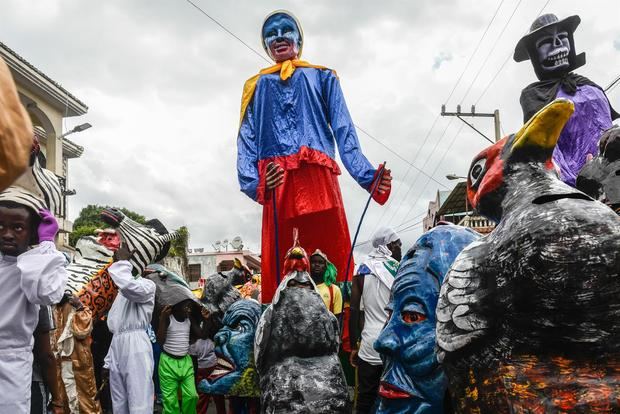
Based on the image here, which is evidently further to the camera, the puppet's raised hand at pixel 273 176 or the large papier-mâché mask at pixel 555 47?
the large papier-mâché mask at pixel 555 47

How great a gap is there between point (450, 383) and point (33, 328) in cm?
236

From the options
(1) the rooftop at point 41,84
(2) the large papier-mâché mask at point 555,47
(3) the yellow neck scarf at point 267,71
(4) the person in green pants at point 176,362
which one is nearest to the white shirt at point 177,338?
(4) the person in green pants at point 176,362

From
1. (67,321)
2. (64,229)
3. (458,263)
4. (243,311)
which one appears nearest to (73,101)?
(64,229)


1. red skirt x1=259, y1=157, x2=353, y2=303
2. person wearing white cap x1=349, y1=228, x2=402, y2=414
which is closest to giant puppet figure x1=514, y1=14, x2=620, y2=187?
red skirt x1=259, y1=157, x2=353, y2=303

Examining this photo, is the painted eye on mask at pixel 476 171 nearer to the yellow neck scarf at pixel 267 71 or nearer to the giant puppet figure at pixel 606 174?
the giant puppet figure at pixel 606 174

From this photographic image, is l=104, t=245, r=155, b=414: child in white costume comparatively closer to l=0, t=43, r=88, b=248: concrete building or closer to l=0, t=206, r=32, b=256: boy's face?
l=0, t=206, r=32, b=256: boy's face

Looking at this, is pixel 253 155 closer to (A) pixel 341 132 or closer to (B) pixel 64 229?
(A) pixel 341 132

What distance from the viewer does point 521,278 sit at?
Result: 1.66 m

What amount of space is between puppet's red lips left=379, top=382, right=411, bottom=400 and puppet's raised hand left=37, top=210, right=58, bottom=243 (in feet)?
6.78

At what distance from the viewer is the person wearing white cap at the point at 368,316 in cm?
422

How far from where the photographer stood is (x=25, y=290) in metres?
3.12

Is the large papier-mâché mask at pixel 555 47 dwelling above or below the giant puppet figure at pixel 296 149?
above

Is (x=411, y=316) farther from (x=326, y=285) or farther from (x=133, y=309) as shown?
(x=133, y=309)

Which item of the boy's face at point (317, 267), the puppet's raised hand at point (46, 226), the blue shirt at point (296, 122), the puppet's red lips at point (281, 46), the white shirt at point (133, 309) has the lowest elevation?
the white shirt at point (133, 309)
